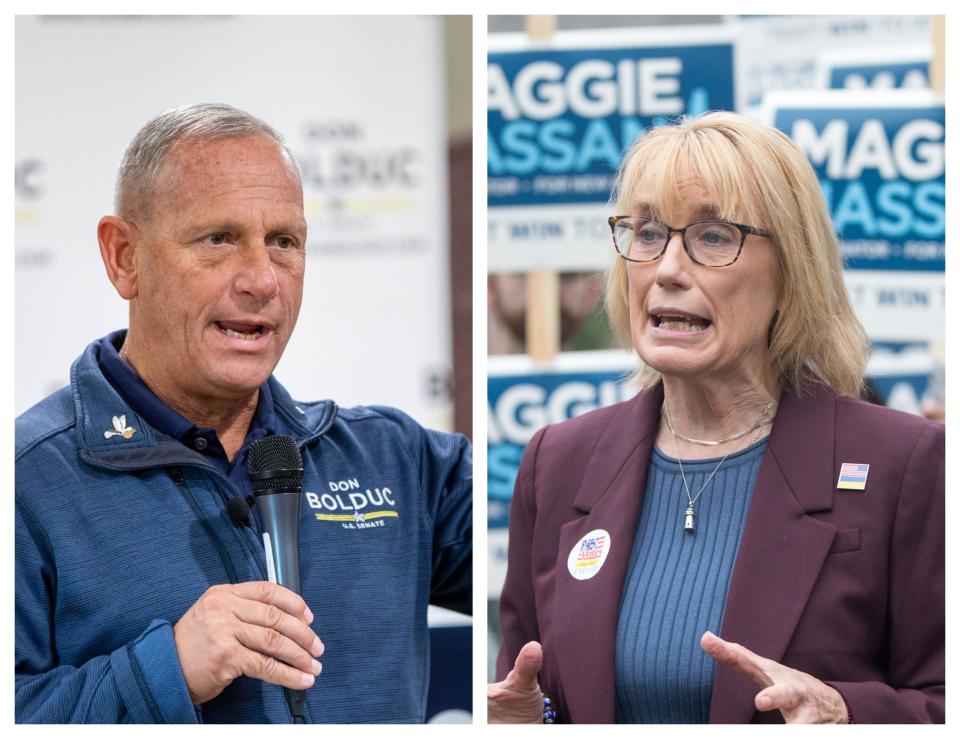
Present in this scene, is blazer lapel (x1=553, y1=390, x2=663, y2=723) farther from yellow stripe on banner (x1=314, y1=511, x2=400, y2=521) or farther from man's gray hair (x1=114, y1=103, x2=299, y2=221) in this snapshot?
man's gray hair (x1=114, y1=103, x2=299, y2=221)

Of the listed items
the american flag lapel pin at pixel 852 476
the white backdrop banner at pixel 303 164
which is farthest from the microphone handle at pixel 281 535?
the american flag lapel pin at pixel 852 476

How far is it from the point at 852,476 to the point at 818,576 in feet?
0.67

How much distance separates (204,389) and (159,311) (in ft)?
0.58

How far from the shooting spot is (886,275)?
295 centimetres

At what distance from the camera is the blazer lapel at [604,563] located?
7.34 feet

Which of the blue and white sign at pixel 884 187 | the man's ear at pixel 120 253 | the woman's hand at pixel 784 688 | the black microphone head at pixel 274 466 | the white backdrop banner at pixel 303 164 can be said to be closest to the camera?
the woman's hand at pixel 784 688

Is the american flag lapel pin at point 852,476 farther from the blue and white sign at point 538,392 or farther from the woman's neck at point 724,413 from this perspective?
the blue and white sign at point 538,392

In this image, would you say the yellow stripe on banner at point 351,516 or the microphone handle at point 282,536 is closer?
the microphone handle at point 282,536

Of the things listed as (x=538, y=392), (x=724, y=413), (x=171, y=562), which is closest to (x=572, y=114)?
(x=538, y=392)

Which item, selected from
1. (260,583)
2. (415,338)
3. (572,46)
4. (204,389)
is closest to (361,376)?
(415,338)

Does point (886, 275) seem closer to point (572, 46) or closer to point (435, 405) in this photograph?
point (572, 46)

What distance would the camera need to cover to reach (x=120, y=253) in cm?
240

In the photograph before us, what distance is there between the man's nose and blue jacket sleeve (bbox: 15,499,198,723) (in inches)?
23.4

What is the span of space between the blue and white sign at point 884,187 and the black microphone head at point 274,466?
1.40 metres
